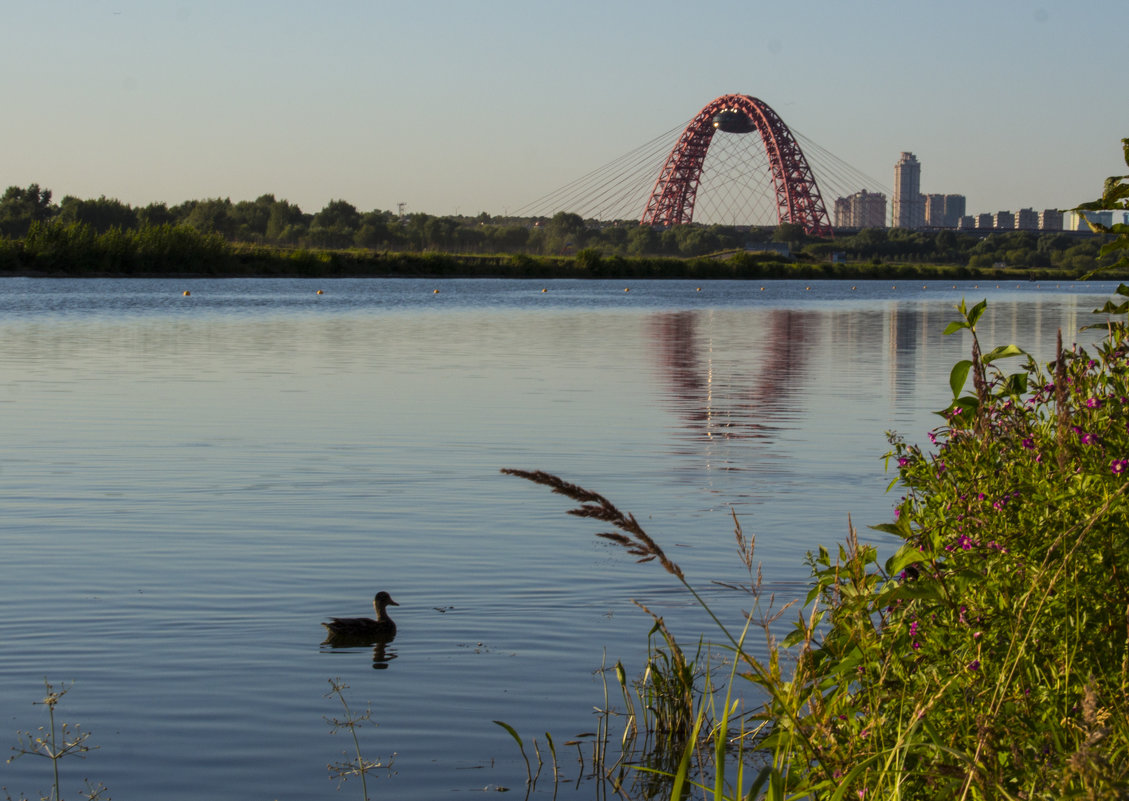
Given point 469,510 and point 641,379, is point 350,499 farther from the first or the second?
point 641,379

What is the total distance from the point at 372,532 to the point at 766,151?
14392 cm

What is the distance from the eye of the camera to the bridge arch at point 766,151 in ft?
476

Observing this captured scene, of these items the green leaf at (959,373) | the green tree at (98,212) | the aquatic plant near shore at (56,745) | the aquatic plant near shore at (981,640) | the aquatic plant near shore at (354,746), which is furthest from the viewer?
the green tree at (98,212)

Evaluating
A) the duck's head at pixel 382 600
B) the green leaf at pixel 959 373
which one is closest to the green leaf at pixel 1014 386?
the green leaf at pixel 959 373

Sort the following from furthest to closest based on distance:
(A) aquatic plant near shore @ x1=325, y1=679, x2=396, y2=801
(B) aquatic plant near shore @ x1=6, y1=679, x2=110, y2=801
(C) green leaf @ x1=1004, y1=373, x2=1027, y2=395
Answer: (A) aquatic plant near shore @ x1=325, y1=679, x2=396, y2=801
(B) aquatic plant near shore @ x1=6, y1=679, x2=110, y2=801
(C) green leaf @ x1=1004, y1=373, x2=1027, y2=395

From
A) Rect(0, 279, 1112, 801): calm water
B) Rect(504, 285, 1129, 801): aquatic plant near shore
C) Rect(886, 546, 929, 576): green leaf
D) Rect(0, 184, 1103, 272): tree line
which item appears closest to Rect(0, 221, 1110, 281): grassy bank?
Rect(0, 184, 1103, 272): tree line

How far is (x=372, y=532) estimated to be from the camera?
34.0ft

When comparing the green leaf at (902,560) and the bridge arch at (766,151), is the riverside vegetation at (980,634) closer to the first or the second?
the green leaf at (902,560)

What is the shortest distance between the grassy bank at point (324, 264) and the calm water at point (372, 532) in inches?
2420

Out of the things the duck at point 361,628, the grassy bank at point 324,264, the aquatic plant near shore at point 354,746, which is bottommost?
the aquatic plant near shore at point 354,746

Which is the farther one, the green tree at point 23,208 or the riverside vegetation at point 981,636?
the green tree at point 23,208

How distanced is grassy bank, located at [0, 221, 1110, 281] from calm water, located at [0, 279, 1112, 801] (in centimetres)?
6148

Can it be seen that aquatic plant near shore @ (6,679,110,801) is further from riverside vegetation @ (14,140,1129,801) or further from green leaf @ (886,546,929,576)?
green leaf @ (886,546,929,576)

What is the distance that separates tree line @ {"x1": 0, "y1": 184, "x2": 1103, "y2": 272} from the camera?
461 feet
